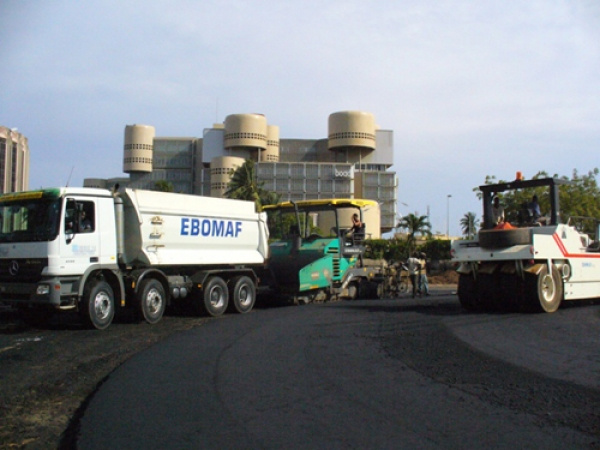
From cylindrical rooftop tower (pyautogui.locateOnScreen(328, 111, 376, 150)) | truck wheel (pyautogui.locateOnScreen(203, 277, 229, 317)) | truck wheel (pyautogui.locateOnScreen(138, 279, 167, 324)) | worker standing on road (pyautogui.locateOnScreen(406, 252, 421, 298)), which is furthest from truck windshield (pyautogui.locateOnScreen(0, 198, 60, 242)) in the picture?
cylindrical rooftop tower (pyautogui.locateOnScreen(328, 111, 376, 150))

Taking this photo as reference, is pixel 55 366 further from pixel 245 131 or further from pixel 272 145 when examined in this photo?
pixel 272 145

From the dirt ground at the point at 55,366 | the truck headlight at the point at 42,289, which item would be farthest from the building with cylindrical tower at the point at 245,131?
the truck headlight at the point at 42,289

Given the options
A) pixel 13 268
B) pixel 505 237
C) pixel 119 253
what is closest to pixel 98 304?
pixel 119 253

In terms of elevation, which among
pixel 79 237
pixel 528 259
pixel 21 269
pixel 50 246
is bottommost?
pixel 21 269

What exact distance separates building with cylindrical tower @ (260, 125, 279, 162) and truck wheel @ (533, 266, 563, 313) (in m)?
81.5

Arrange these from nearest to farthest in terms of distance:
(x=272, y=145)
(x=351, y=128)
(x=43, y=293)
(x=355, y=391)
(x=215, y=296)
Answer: (x=355, y=391)
(x=43, y=293)
(x=215, y=296)
(x=351, y=128)
(x=272, y=145)

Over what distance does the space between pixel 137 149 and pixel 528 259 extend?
8718cm

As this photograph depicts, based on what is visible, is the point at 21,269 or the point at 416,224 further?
the point at 416,224

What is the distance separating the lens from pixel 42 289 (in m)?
11.1

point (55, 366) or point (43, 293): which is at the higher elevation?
point (43, 293)

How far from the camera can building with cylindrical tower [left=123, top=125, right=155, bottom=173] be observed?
9462 centimetres

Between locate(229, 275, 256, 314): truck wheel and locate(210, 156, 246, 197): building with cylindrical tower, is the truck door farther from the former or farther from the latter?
locate(210, 156, 246, 197): building with cylindrical tower

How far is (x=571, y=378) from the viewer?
714cm

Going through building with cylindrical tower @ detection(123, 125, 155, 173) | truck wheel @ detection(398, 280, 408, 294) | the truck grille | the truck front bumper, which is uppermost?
building with cylindrical tower @ detection(123, 125, 155, 173)
